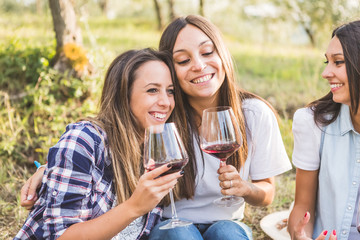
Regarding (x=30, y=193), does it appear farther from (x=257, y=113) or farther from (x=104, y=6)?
(x=104, y=6)

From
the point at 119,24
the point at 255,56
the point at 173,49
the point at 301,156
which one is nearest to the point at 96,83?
the point at 173,49

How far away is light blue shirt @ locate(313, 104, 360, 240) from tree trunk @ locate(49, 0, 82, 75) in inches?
143

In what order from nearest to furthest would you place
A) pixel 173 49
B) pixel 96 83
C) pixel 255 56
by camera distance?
1. pixel 173 49
2. pixel 96 83
3. pixel 255 56

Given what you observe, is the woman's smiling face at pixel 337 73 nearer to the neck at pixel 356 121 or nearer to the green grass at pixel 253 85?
the neck at pixel 356 121

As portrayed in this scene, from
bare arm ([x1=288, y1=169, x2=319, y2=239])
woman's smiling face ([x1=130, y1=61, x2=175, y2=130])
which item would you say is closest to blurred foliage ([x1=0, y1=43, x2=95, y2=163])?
woman's smiling face ([x1=130, y1=61, x2=175, y2=130])

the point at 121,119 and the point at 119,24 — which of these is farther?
the point at 119,24

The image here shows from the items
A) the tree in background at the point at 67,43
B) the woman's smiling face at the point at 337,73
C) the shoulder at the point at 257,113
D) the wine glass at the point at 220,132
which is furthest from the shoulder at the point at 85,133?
the tree in background at the point at 67,43

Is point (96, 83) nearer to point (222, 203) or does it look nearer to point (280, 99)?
point (280, 99)

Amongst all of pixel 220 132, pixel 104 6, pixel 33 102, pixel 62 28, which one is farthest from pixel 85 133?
pixel 104 6

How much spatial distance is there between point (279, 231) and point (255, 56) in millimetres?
7276

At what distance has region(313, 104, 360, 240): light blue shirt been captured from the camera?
2439 mm

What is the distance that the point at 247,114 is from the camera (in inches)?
113

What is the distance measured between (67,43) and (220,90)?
298cm

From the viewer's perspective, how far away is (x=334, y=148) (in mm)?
2512
